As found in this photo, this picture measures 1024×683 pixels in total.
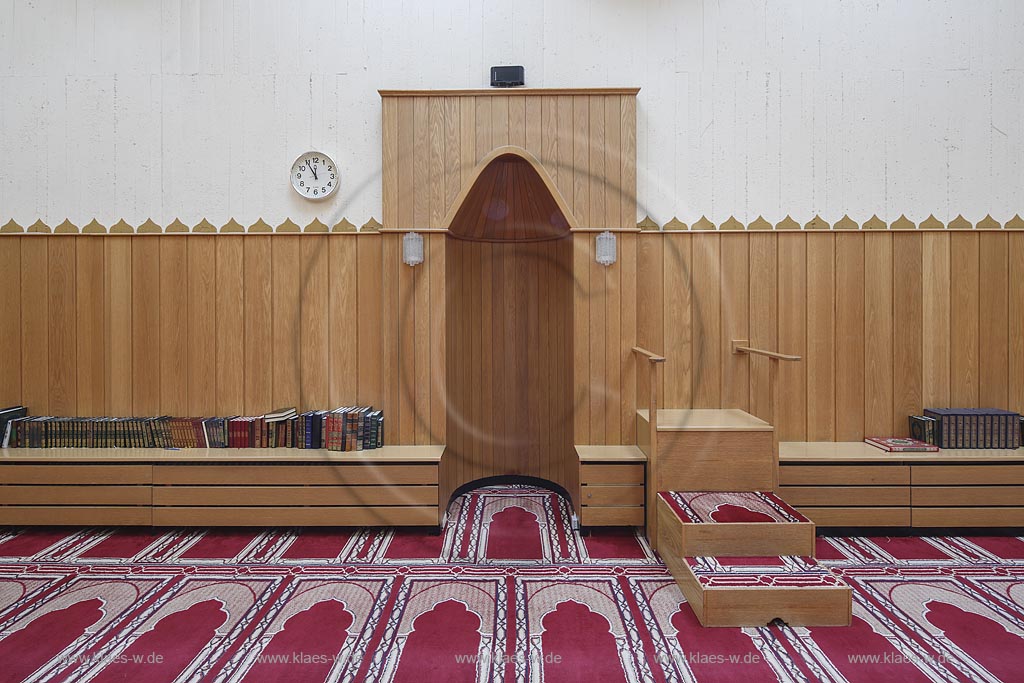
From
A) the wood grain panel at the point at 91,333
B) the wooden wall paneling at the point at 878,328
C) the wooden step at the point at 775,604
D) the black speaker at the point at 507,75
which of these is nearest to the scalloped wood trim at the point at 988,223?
the wooden wall paneling at the point at 878,328

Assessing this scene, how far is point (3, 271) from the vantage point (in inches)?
154

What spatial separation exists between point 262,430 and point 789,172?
3935 millimetres

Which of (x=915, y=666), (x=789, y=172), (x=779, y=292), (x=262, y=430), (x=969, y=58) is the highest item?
(x=969, y=58)

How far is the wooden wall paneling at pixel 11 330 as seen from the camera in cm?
389

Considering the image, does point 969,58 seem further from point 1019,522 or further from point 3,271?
point 3,271

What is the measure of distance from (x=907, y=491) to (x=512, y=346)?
106 inches

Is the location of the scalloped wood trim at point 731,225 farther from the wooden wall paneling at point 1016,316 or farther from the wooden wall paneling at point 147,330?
the wooden wall paneling at point 147,330

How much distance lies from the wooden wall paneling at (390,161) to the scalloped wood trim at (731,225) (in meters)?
2.21

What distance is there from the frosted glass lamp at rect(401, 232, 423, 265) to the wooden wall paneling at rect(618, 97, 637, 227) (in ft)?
4.39

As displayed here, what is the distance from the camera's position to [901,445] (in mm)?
3494

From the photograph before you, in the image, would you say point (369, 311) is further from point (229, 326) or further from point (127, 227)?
point (127, 227)

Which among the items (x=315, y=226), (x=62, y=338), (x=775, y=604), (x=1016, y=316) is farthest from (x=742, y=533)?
(x=62, y=338)

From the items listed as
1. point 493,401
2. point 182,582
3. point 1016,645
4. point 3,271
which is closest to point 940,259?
point 1016,645

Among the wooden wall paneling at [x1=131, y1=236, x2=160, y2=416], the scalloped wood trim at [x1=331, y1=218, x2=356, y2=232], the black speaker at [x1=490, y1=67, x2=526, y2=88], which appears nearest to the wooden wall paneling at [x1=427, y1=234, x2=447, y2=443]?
the scalloped wood trim at [x1=331, y1=218, x2=356, y2=232]
